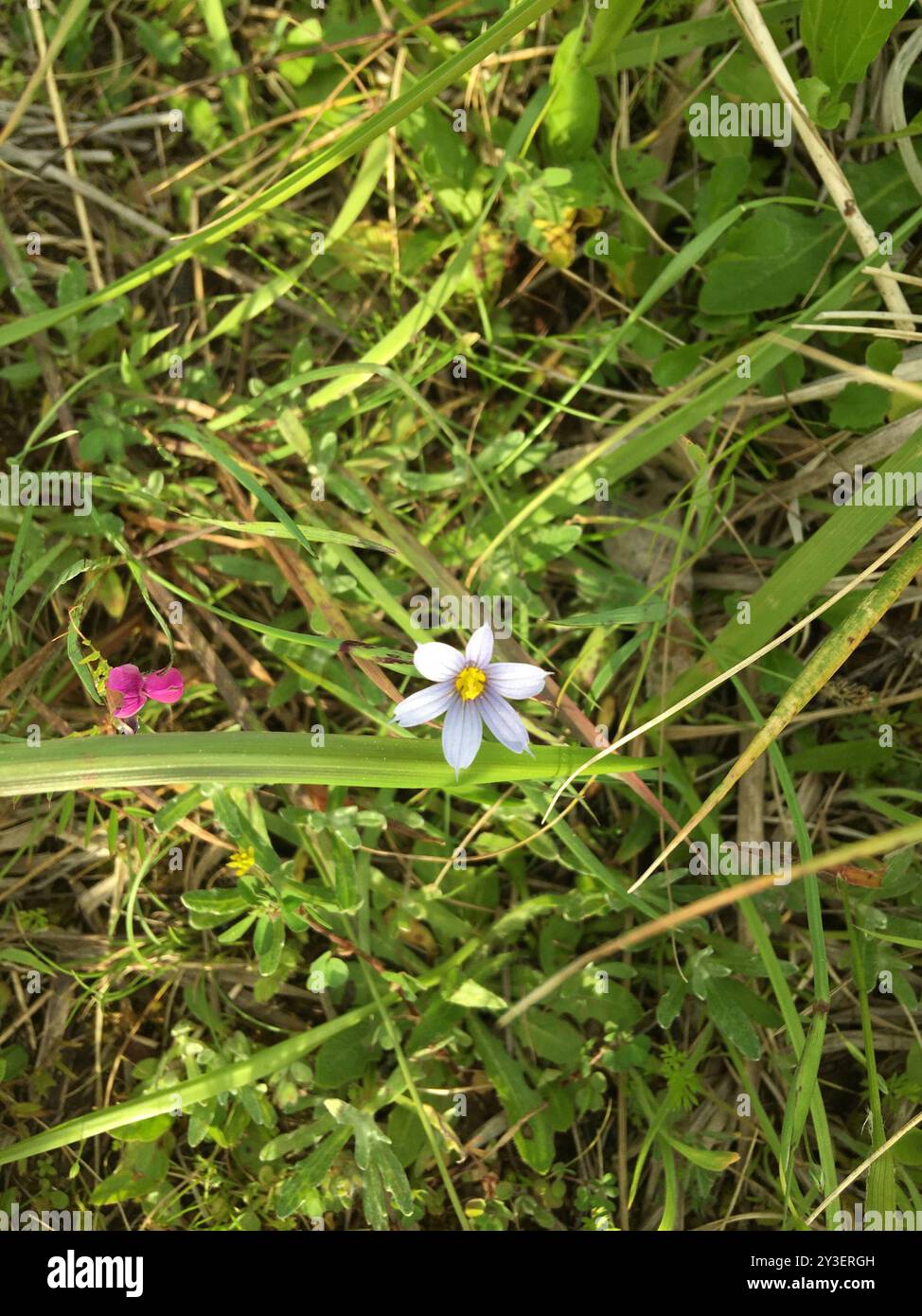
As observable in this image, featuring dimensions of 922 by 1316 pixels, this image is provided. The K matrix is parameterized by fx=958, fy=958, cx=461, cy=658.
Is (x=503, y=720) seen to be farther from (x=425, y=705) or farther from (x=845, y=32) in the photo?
(x=845, y=32)

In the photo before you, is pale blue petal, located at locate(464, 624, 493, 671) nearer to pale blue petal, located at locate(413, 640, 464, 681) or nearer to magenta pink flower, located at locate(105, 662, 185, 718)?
pale blue petal, located at locate(413, 640, 464, 681)

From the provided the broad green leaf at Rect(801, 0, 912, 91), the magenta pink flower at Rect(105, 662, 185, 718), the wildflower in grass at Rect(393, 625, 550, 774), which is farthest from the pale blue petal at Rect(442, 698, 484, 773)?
the broad green leaf at Rect(801, 0, 912, 91)

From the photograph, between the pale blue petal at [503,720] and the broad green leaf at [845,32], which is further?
the broad green leaf at [845,32]

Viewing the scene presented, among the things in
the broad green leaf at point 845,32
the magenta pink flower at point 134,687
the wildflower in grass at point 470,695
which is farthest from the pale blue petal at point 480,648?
the broad green leaf at point 845,32

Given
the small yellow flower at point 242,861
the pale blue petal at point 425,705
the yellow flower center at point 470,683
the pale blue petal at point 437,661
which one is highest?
the pale blue petal at point 437,661

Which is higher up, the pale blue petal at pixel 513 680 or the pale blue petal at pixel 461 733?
the pale blue petal at pixel 513 680

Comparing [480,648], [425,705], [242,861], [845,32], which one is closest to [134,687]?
[242,861]

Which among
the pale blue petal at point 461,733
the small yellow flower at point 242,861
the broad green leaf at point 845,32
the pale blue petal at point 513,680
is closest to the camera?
the pale blue petal at point 461,733

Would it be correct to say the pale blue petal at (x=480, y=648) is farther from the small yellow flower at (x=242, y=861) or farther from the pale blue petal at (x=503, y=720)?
the small yellow flower at (x=242, y=861)
